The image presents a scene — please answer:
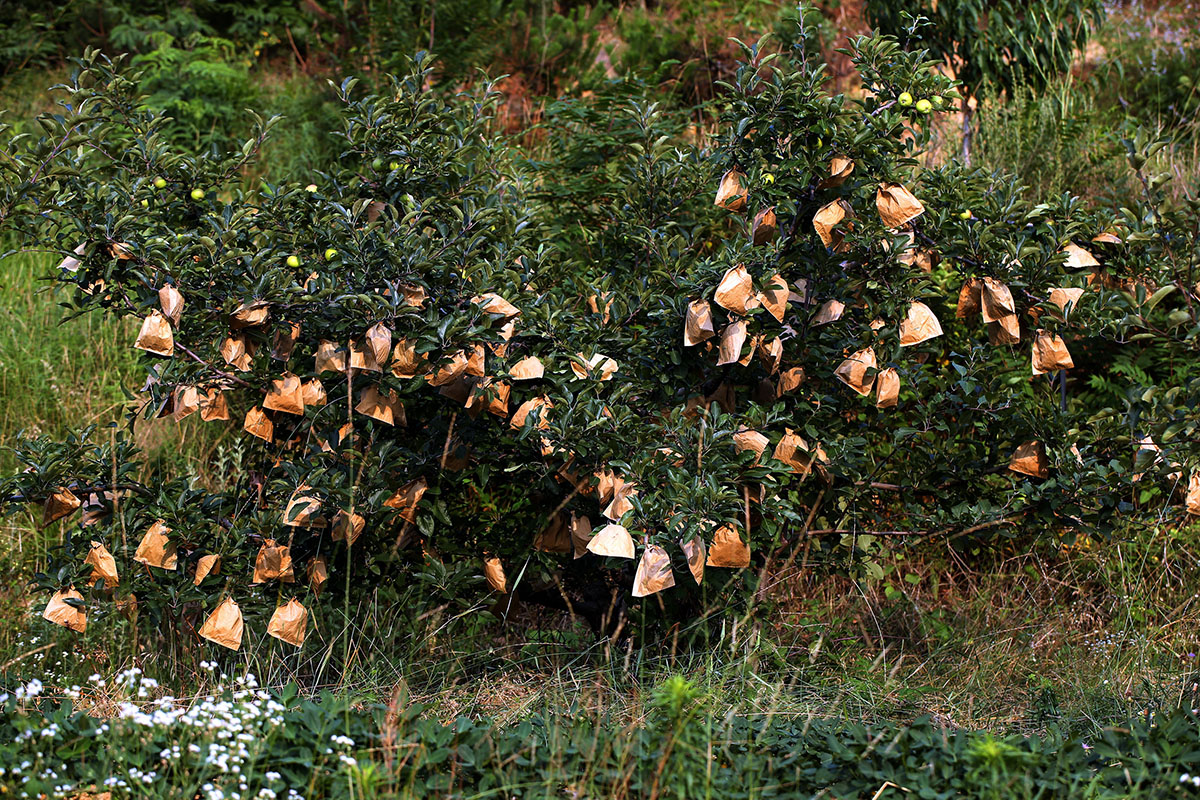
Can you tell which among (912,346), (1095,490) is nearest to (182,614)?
(912,346)

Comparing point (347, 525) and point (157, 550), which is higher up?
point (347, 525)

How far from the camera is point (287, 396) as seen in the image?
3.05m

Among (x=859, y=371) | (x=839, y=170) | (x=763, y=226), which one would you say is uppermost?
(x=839, y=170)

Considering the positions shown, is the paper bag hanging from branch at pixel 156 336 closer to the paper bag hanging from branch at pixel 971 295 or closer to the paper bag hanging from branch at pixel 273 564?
the paper bag hanging from branch at pixel 273 564

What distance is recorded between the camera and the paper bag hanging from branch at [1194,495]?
2996 mm

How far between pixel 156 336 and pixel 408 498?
820mm

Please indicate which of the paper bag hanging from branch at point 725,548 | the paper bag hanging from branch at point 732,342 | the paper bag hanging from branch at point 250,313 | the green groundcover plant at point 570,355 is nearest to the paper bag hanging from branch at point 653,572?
the green groundcover plant at point 570,355

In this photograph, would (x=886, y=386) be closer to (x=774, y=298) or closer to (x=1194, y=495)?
(x=774, y=298)

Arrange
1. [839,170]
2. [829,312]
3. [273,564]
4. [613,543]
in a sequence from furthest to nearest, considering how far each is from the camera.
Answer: [829,312] < [273,564] < [839,170] < [613,543]

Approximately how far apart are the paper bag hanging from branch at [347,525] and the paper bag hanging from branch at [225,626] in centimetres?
34

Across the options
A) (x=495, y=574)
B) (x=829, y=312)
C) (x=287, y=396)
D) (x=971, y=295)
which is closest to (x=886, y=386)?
(x=829, y=312)

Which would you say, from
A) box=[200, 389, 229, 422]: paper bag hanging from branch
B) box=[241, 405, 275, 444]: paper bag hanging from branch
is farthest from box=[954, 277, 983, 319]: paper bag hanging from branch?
box=[200, 389, 229, 422]: paper bag hanging from branch

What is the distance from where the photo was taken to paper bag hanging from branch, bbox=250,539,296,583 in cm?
306

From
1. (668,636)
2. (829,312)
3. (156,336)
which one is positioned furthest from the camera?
(668,636)
